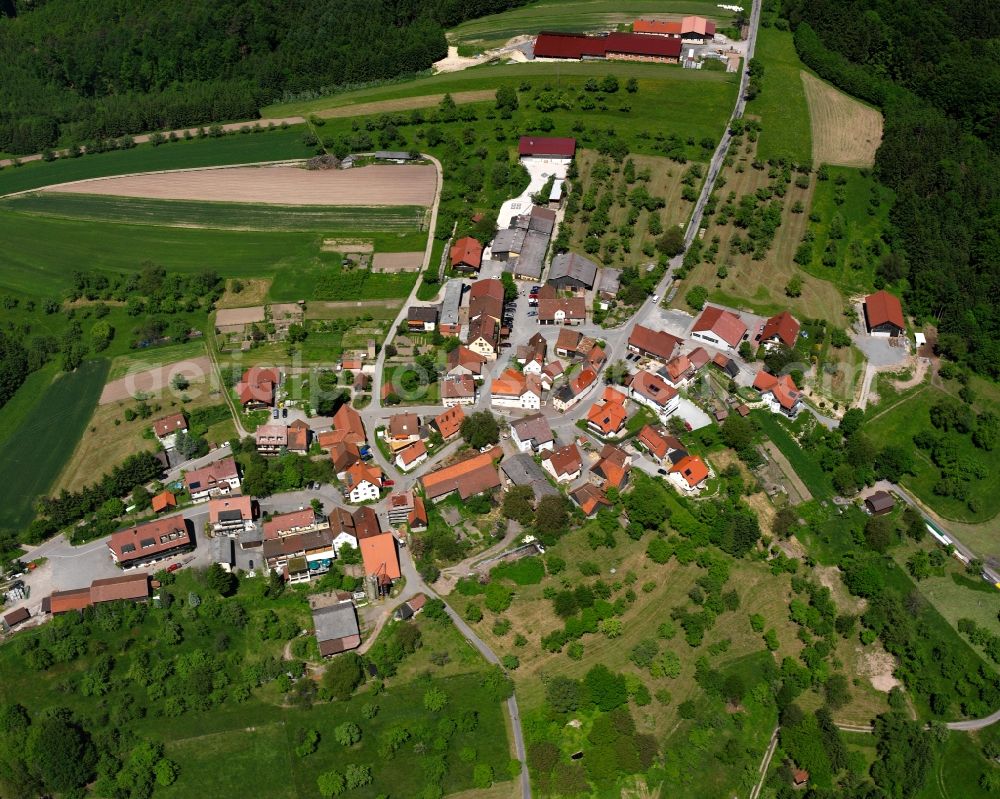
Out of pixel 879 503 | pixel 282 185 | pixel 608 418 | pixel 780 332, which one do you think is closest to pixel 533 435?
pixel 608 418

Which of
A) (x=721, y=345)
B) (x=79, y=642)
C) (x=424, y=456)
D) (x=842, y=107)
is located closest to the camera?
(x=79, y=642)

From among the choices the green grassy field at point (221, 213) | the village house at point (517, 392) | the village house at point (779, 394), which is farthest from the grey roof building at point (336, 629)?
the green grassy field at point (221, 213)

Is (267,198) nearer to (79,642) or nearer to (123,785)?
(79,642)

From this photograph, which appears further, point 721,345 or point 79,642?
point 721,345

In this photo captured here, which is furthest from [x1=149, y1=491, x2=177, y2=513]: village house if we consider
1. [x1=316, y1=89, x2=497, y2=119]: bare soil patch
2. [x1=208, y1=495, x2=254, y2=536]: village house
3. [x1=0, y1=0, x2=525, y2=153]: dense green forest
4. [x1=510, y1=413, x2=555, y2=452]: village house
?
[x1=0, y1=0, x2=525, y2=153]: dense green forest

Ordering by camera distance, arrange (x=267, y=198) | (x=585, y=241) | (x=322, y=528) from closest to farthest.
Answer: (x=322, y=528)
(x=585, y=241)
(x=267, y=198)

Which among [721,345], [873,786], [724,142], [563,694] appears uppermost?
[724,142]

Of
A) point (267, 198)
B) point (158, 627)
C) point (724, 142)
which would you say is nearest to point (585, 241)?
point (724, 142)

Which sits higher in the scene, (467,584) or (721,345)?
(721,345)
